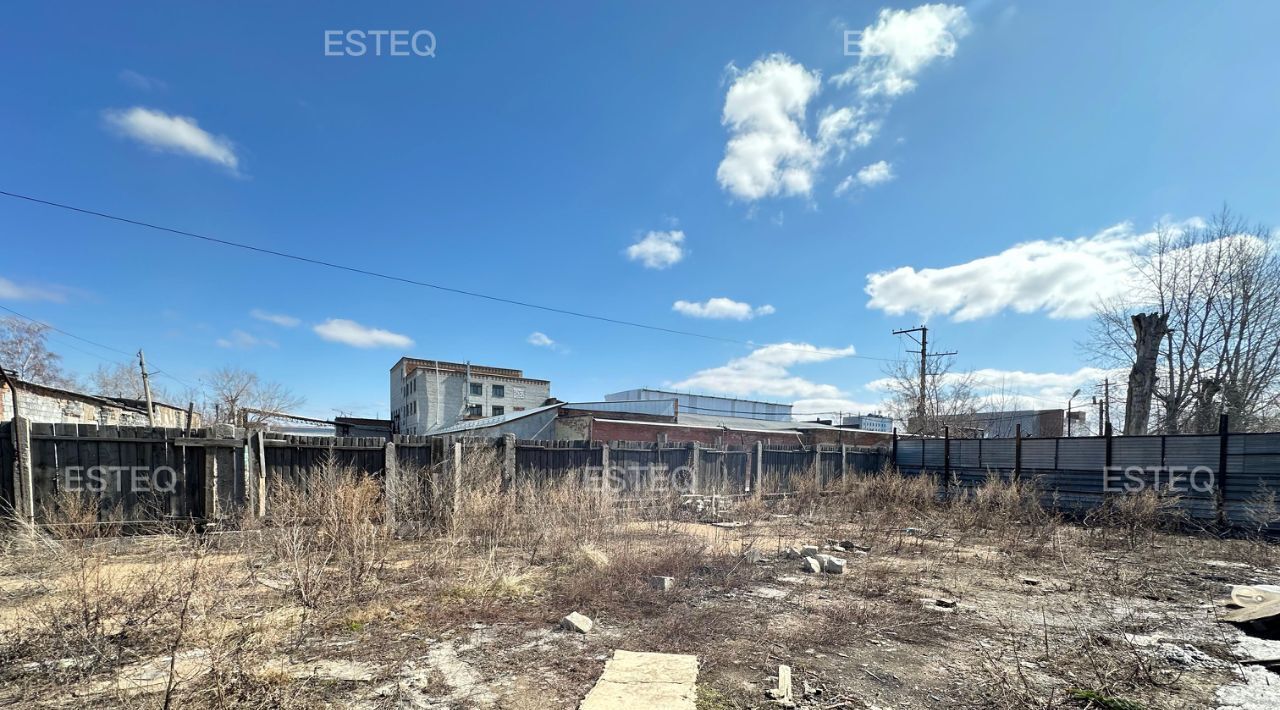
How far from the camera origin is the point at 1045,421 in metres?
43.6

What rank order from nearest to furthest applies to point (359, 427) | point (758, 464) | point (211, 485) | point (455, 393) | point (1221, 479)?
point (211, 485), point (1221, 479), point (758, 464), point (359, 427), point (455, 393)

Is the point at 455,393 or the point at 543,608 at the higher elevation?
the point at 543,608

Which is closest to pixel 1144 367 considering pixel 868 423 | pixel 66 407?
pixel 66 407

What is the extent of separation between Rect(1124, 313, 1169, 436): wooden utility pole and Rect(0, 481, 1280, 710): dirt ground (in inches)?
420

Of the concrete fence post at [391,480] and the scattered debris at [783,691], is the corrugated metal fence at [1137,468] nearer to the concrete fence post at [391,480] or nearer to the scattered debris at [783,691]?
the scattered debris at [783,691]

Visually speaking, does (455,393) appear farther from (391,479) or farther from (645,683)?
(645,683)

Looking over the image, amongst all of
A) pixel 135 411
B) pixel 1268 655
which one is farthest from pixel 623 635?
pixel 135 411

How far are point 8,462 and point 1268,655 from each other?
13834mm

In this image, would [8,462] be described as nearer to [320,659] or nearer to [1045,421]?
[320,659]

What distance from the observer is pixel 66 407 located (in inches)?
638

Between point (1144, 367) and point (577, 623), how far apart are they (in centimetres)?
1972

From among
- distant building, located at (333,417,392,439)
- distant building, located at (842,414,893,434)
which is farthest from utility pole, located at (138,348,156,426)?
distant building, located at (842,414,893,434)

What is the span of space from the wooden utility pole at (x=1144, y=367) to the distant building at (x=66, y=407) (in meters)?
24.8

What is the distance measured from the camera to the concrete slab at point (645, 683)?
3336 mm
